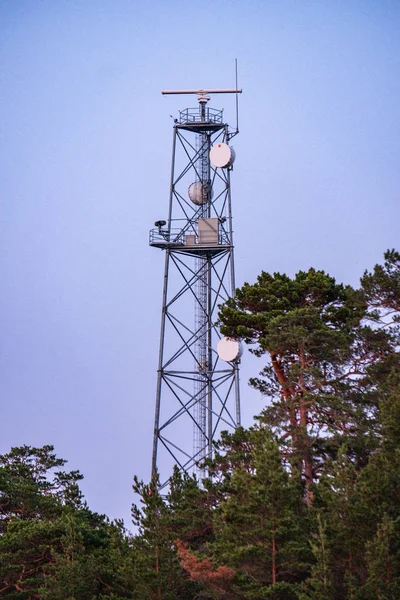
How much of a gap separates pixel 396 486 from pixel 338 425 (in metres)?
5.41

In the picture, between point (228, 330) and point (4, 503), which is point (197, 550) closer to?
point (228, 330)

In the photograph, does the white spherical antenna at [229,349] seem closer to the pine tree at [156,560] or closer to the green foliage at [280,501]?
the green foliage at [280,501]

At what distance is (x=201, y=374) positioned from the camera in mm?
39688

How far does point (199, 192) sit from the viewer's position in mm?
41812

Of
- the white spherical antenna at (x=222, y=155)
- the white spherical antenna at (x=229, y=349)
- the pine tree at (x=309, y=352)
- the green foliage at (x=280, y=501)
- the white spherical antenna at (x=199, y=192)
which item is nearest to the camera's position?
the green foliage at (x=280, y=501)

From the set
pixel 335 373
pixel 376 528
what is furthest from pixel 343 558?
pixel 335 373

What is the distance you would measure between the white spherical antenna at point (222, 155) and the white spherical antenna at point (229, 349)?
6593 mm

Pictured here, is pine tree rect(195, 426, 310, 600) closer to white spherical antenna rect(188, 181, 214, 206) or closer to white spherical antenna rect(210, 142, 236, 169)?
white spherical antenna rect(210, 142, 236, 169)

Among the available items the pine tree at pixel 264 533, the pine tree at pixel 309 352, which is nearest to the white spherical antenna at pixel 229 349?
the pine tree at pixel 309 352

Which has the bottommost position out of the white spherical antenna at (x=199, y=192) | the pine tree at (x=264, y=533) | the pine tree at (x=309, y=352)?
the pine tree at (x=264, y=533)

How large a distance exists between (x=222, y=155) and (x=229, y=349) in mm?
7237

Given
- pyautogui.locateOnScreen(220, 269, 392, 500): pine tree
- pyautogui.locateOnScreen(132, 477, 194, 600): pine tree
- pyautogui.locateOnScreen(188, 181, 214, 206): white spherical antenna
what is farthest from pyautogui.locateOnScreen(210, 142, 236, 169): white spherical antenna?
pyautogui.locateOnScreen(132, 477, 194, 600): pine tree

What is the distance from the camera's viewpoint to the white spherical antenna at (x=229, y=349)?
1471 inches

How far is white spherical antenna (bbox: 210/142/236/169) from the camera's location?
40.6 meters
